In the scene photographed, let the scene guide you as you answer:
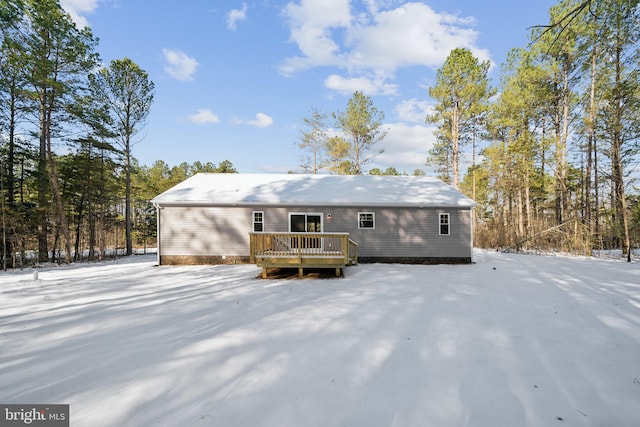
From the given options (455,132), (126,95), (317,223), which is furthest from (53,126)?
(455,132)

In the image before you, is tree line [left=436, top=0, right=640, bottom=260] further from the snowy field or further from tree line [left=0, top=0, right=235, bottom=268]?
tree line [left=0, top=0, right=235, bottom=268]

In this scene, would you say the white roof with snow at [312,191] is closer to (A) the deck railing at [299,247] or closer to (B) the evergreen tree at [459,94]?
(A) the deck railing at [299,247]

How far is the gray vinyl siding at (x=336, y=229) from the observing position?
35.0ft

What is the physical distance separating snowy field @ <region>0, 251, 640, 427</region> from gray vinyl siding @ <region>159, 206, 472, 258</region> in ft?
13.8

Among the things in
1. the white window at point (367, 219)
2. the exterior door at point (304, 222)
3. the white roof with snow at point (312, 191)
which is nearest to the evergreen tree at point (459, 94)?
the white roof with snow at point (312, 191)

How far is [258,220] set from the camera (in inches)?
429

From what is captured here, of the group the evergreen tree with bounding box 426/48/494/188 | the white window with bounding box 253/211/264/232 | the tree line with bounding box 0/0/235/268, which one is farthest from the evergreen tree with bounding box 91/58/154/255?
the evergreen tree with bounding box 426/48/494/188

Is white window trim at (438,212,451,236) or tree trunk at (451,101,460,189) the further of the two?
tree trunk at (451,101,460,189)

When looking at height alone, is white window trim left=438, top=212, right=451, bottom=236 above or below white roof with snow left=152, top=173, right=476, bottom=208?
below

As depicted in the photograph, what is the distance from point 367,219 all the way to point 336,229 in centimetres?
144
